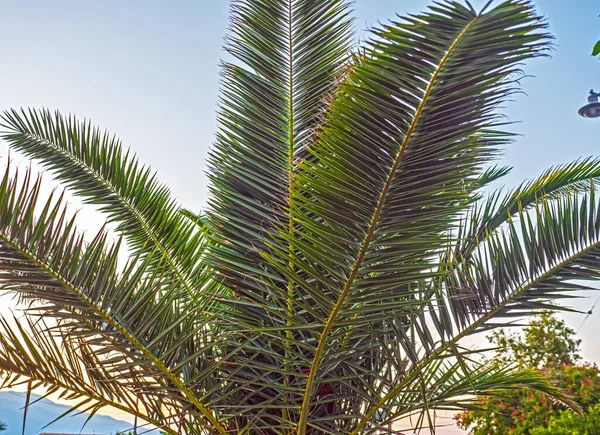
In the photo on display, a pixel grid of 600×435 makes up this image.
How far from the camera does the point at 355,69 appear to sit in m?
1.36

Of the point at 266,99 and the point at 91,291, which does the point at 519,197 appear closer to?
the point at 266,99

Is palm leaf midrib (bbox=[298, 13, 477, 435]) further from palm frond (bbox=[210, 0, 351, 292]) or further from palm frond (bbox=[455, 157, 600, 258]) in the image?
palm frond (bbox=[455, 157, 600, 258])

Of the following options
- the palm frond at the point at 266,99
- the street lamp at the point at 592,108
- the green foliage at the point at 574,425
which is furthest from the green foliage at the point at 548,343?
the palm frond at the point at 266,99

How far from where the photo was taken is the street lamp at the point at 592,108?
176 inches

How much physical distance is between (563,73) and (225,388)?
410 cm

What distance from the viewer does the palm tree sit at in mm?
1343

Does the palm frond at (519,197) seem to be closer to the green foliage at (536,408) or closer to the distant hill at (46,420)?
the distant hill at (46,420)

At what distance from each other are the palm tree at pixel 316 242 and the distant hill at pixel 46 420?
0.15m

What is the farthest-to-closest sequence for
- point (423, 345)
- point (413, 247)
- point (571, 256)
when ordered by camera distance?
1. point (423, 345)
2. point (571, 256)
3. point (413, 247)

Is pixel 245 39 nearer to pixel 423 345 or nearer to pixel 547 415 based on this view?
pixel 423 345

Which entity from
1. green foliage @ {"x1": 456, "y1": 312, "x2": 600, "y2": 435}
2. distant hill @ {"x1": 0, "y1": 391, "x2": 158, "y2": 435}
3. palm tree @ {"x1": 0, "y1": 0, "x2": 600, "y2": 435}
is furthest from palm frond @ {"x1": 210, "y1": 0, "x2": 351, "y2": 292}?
green foliage @ {"x1": 456, "y1": 312, "x2": 600, "y2": 435}

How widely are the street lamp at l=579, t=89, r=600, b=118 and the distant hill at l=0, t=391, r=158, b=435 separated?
3965mm

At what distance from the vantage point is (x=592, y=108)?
4484 mm

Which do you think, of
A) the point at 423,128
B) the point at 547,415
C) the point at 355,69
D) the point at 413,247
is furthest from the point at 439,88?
the point at 547,415
